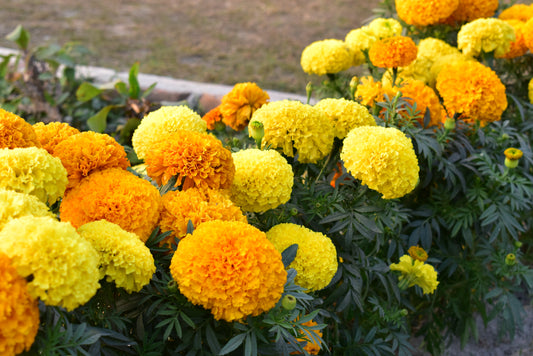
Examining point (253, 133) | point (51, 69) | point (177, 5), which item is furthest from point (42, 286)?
point (177, 5)

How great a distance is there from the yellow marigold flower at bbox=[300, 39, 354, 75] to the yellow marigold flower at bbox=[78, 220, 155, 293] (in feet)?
5.09

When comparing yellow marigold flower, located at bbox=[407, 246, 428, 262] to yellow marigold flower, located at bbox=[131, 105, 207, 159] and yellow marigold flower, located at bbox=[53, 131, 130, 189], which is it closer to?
yellow marigold flower, located at bbox=[131, 105, 207, 159]

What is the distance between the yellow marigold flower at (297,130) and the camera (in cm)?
158

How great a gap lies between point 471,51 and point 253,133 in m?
1.50

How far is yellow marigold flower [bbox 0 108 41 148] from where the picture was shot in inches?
46.8

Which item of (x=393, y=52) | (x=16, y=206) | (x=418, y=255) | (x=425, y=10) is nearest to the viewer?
(x=16, y=206)

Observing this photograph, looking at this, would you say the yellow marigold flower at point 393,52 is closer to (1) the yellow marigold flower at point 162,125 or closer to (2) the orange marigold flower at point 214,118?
(2) the orange marigold flower at point 214,118

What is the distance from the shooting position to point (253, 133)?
1521 millimetres

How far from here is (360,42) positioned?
2.43 meters

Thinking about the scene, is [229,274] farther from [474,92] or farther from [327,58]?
[327,58]

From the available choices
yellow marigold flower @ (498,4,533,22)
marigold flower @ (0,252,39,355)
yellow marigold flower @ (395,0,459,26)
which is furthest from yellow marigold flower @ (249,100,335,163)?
yellow marigold flower @ (498,4,533,22)

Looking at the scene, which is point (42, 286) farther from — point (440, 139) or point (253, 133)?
point (440, 139)

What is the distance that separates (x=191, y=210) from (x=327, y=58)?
1.36 m

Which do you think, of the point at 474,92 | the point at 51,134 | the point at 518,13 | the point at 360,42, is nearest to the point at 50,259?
the point at 51,134
